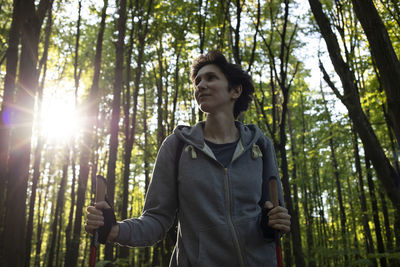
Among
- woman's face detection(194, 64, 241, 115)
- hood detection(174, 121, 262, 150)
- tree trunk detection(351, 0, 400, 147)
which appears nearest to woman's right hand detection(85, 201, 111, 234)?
hood detection(174, 121, 262, 150)

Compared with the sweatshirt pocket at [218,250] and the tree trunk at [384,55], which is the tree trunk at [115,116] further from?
the sweatshirt pocket at [218,250]

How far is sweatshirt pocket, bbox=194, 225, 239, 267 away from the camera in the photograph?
6.24 ft

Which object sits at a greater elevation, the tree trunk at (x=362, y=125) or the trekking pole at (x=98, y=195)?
the tree trunk at (x=362, y=125)

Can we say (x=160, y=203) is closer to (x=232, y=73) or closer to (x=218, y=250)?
(x=218, y=250)

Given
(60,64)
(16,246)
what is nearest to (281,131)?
(16,246)

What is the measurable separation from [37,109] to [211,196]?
15420 millimetres

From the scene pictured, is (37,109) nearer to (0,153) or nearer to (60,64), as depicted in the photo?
(60,64)

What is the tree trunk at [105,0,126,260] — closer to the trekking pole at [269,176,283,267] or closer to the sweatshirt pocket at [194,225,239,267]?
the sweatshirt pocket at [194,225,239,267]

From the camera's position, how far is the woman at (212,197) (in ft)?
6.28

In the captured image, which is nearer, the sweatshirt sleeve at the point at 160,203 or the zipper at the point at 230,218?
the zipper at the point at 230,218

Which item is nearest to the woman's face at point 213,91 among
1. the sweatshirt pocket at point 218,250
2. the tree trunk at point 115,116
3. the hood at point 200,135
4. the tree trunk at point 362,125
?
the hood at point 200,135

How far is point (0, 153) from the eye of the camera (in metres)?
8.17

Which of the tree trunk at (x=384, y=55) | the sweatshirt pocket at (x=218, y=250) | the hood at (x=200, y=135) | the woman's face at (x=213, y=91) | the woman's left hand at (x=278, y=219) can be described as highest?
the tree trunk at (x=384, y=55)

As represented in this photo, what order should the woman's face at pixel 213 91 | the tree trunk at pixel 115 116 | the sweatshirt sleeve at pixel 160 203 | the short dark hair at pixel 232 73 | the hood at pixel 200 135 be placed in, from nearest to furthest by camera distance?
the sweatshirt sleeve at pixel 160 203
the hood at pixel 200 135
the woman's face at pixel 213 91
the short dark hair at pixel 232 73
the tree trunk at pixel 115 116
